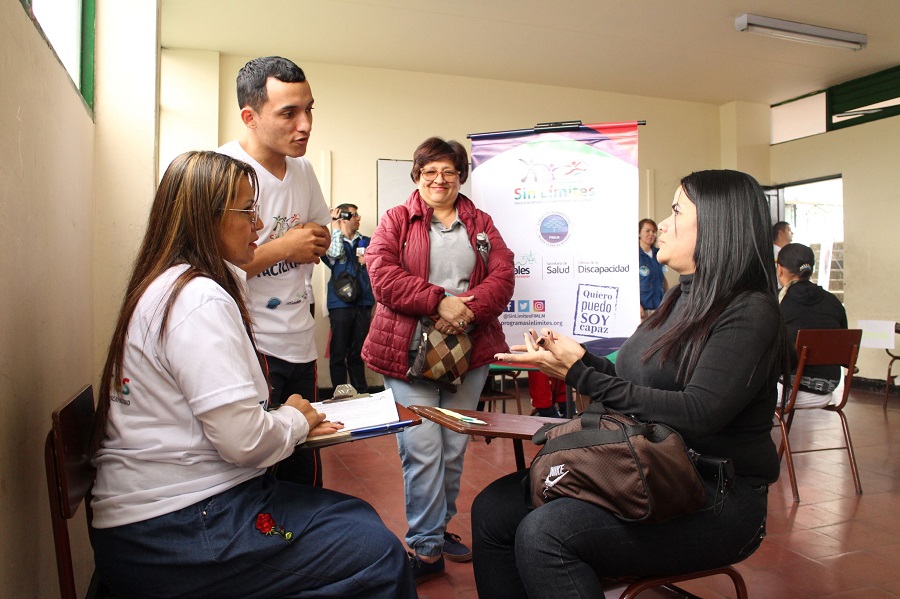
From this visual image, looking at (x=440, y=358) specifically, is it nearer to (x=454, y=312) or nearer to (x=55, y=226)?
(x=454, y=312)

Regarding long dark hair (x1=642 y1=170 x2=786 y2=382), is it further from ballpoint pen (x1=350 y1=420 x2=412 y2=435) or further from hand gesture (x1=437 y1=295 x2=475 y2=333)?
hand gesture (x1=437 y1=295 x2=475 y2=333)

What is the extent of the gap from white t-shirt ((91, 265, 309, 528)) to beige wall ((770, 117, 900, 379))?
7.80 meters

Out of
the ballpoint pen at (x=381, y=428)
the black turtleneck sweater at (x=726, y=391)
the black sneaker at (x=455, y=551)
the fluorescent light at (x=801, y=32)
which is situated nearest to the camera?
the ballpoint pen at (x=381, y=428)

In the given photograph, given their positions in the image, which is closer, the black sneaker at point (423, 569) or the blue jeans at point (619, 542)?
the blue jeans at point (619, 542)

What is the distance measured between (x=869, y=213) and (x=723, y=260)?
703 centimetres

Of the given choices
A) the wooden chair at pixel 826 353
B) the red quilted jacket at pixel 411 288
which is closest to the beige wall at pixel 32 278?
the red quilted jacket at pixel 411 288

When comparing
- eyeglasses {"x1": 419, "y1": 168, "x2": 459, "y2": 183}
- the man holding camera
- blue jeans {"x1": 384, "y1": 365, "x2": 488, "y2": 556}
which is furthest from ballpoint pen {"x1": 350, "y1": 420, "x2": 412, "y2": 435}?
the man holding camera

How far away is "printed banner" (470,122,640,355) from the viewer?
3451 mm

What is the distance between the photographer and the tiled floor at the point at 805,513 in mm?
2422

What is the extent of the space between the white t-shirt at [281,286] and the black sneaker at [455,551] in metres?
1.08

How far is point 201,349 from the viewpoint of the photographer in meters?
1.17

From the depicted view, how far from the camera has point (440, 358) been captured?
2.44m

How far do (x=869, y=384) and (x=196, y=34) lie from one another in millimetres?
7726

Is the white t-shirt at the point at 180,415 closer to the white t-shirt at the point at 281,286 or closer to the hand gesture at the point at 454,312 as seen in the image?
the white t-shirt at the point at 281,286
